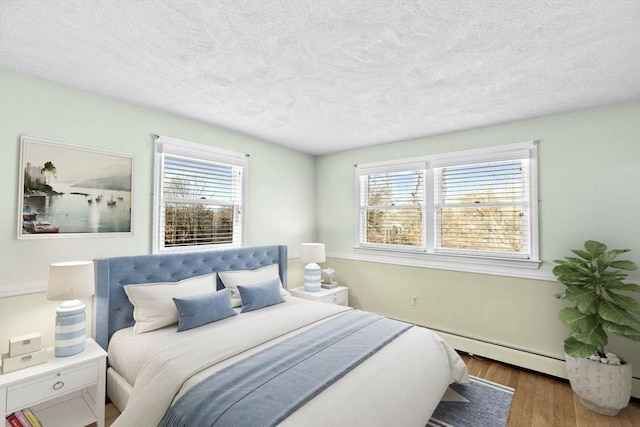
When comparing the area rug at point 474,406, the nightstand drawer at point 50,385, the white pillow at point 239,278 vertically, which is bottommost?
the area rug at point 474,406

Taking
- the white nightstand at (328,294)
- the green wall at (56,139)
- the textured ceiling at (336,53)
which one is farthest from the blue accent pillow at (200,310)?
the textured ceiling at (336,53)

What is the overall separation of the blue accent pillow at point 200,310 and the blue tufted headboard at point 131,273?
444mm

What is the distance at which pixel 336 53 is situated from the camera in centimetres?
188

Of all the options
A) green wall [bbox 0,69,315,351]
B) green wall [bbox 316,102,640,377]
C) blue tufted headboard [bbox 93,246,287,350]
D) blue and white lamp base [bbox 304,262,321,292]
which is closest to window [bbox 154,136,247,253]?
green wall [bbox 0,69,315,351]

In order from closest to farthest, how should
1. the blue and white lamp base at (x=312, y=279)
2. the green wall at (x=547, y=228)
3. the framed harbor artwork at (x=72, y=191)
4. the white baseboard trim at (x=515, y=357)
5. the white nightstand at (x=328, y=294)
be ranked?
the framed harbor artwork at (x=72, y=191), the green wall at (x=547, y=228), the white baseboard trim at (x=515, y=357), the white nightstand at (x=328, y=294), the blue and white lamp base at (x=312, y=279)

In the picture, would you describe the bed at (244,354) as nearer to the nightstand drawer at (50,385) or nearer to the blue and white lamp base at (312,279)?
the nightstand drawer at (50,385)

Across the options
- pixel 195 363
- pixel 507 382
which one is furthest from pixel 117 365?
pixel 507 382

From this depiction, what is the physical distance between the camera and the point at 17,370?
6.05 feet

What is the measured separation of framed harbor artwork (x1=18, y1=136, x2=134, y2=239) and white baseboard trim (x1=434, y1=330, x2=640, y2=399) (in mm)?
3657

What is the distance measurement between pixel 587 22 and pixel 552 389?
2.93 m

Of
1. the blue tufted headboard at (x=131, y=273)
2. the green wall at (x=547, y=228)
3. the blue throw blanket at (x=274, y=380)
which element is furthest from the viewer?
the green wall at (x=547, y=228)

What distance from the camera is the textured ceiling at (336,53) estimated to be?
1.50m

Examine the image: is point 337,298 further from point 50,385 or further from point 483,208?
point 50,385

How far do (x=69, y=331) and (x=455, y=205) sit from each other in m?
3.76
